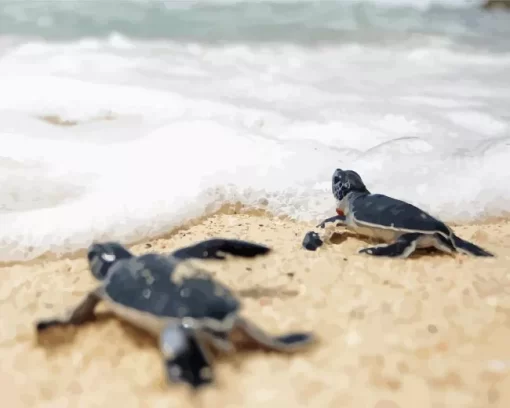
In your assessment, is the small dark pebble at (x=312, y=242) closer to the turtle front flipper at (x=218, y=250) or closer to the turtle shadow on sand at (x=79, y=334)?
the turtle front flipper at (x=218, y=250)

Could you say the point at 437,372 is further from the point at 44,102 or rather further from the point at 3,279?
the point at 44,102

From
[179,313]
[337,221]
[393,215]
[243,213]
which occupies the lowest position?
[243,213]

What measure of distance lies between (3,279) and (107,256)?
0.51 metres

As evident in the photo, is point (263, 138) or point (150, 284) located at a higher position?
point (150, 284)

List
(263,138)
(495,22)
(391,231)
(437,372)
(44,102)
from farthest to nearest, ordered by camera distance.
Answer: (495,22) → (44,102) → (263,138) → (391,231) → (437,372)

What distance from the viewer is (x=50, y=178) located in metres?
2.81

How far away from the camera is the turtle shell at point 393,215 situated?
2012mm

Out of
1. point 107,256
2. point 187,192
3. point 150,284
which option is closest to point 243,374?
point 150,284

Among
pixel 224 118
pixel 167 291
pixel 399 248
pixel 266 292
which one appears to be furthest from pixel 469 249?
pixel 224 118

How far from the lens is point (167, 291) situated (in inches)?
50.6

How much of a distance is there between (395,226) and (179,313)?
1035 millimetres

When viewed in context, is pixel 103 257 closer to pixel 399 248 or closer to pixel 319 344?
pixel 319 344

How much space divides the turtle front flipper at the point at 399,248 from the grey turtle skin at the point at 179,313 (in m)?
0.67

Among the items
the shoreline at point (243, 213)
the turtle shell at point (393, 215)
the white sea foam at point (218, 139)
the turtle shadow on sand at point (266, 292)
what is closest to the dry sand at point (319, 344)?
the turtle shadow on sand at point (266, 292)
